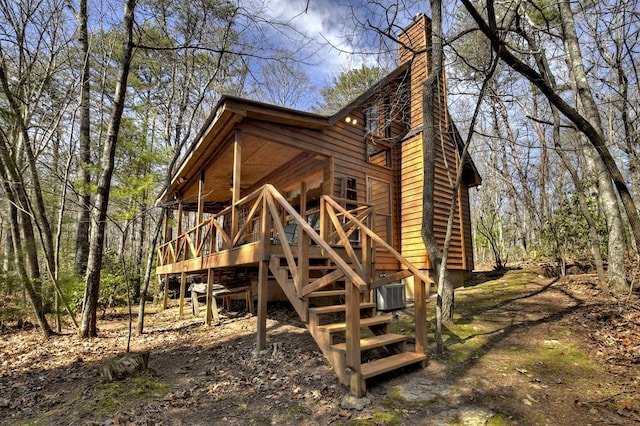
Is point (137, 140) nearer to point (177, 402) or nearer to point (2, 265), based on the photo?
point (2, 265)

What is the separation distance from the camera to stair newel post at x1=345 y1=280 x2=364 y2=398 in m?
3.26

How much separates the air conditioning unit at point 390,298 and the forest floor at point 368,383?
0.42 m

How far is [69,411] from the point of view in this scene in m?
3.47

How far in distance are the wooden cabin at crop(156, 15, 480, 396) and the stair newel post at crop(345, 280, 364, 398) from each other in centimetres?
1

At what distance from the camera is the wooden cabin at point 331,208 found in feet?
13.7

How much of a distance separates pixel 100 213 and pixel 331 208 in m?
4.65

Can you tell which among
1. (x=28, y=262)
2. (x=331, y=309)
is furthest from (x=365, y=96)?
(x=28, y=262)

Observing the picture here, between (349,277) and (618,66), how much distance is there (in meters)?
6.42

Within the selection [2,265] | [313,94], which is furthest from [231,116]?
[313,94]

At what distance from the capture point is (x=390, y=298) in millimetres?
6707

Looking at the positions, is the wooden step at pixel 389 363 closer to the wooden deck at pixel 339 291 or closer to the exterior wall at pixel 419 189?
the wooden deck at pixel 339 291

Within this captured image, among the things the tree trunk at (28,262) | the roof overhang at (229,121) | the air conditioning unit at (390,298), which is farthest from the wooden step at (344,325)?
the tree trunk at (28,262)

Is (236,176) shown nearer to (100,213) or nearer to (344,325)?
(100,213)

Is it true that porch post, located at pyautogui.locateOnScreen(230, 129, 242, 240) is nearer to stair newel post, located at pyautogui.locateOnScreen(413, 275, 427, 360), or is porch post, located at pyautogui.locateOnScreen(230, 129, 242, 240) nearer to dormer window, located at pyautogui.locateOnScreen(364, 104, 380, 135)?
stair newel post, located at pyautogui.locateOnScreen(413, 275, 427, 360)
